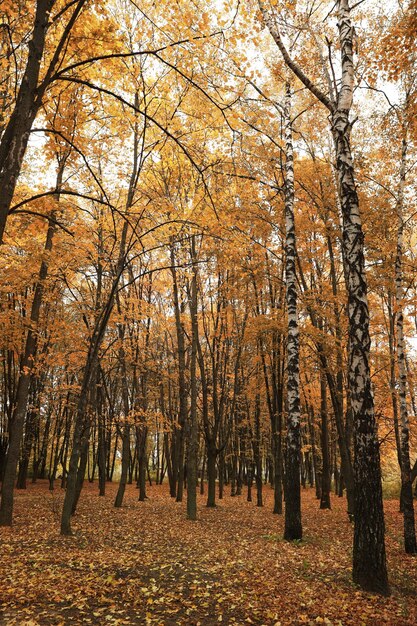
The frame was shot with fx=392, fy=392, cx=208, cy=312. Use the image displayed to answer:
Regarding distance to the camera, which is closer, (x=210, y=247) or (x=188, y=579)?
(x=188, y=579)

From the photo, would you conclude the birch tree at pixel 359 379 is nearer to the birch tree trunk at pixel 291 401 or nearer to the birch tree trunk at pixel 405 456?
the birch tree trunk at pixel 405 456

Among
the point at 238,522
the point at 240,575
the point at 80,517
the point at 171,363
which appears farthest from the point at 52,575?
the point at 171,363

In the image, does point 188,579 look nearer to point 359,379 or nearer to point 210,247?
point 359,379

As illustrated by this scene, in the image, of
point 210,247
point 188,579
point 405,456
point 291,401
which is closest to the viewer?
point 188,579

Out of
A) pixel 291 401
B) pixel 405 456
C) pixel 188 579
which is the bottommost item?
pixel 188 579

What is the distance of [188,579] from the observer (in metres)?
5.90

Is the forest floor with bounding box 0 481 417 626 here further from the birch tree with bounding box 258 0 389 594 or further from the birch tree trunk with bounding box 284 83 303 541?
the birch tree trunk with bounding box 284 83 303 541

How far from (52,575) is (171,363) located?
60.7 ft

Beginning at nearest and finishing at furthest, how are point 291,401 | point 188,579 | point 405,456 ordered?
1. point 188,579
2. point 405,456
3. point 291,401

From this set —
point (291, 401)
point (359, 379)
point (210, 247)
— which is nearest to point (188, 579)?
point (359, 379)

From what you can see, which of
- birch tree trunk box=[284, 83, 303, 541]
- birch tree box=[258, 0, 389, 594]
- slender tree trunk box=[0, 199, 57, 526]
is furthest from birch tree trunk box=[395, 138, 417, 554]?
slender tree trunk box=[0, 199, 57, 526]

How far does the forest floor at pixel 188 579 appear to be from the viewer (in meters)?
4.44

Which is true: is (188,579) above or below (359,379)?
below

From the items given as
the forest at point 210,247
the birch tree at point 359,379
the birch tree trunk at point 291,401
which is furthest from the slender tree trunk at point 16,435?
the birch tree at point 359,379
